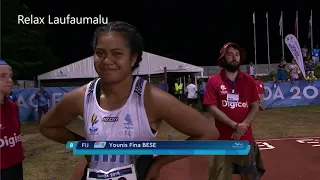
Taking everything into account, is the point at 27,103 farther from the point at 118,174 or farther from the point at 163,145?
the point at 163,145

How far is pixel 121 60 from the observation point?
5.89ft

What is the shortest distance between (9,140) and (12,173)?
0.30 metres

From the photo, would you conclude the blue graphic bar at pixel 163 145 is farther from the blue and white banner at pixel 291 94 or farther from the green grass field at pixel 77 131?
the blue and white banner at pixel 291 94

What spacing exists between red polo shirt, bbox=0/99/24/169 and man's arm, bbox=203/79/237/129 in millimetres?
1870

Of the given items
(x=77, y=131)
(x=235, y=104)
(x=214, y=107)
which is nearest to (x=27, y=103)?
(x=77, y=131)

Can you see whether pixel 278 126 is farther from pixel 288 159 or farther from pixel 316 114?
pixel 288 159

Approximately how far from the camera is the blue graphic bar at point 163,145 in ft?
5.08

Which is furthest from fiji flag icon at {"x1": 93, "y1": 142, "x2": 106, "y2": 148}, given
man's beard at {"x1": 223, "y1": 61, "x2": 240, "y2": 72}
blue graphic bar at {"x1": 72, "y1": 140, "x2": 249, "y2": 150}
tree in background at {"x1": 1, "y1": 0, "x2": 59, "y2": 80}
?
tree in background at {"x1": 1, "y1": 0, "x2": 59, "y2": 80}

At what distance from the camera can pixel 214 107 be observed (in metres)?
3.88

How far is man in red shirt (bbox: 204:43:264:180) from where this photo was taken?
381 centimetres

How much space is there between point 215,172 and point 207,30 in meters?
43.6

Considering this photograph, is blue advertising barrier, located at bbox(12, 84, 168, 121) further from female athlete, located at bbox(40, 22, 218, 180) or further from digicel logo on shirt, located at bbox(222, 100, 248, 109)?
female athlete, located at bbox(40, 22, 218, 180)

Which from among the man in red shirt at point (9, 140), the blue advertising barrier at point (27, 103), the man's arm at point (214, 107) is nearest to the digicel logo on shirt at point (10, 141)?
the man in red shirt at point (9, 140)

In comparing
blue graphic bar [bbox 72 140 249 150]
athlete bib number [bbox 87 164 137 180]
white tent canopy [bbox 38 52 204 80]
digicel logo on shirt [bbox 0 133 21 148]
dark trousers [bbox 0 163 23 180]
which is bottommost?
dark trousers [bbox 0 163 23 180]
